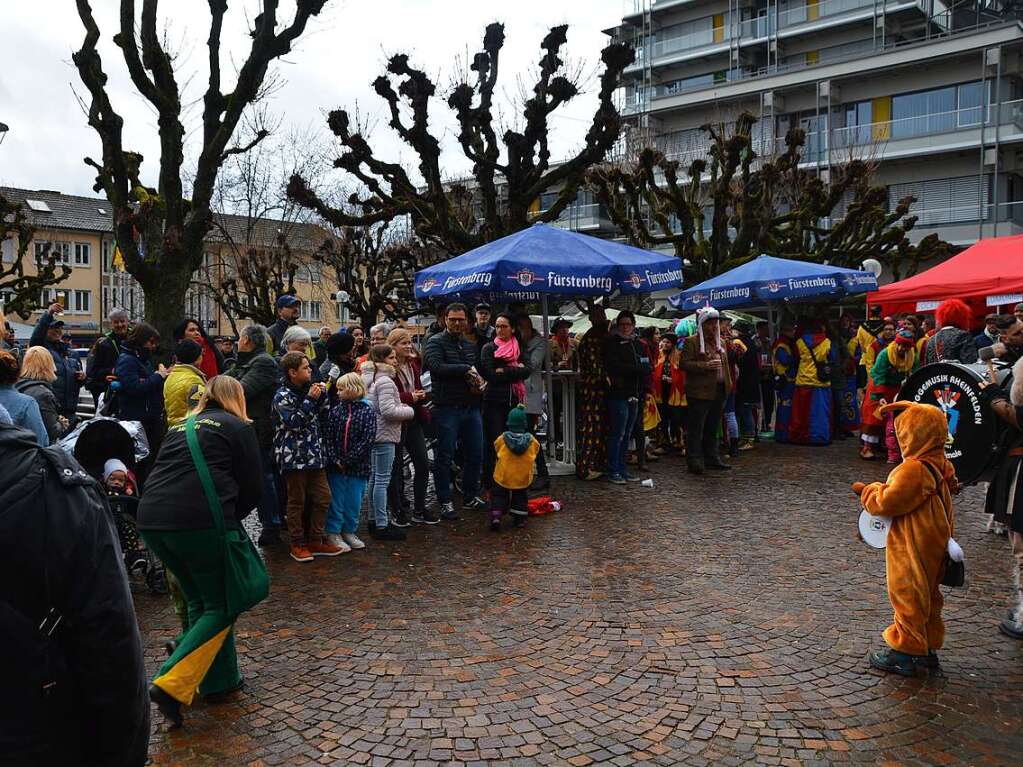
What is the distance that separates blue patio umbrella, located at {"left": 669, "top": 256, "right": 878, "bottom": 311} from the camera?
12336 mm

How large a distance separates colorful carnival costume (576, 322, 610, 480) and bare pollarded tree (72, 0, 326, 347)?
21.1 ft

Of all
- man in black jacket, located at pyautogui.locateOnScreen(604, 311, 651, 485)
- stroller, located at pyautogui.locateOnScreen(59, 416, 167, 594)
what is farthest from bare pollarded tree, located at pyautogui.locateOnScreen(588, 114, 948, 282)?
stroller, located at pyautogui.locateOnScreen(59, 416, 167, 594)

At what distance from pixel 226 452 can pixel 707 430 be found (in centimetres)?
797

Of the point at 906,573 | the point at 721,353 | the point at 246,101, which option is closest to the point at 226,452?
the point at 906,573

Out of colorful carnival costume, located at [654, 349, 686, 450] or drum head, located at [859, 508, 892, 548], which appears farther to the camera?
colorful carnival costume, located at [654, 349, 686, 450]

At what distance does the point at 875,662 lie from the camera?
4430 mm

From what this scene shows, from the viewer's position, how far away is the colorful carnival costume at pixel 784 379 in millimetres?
12960

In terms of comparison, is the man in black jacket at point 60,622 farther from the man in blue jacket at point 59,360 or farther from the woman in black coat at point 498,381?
the man in blue jacket at point 59,360

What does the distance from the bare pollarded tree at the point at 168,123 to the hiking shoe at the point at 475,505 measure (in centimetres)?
620

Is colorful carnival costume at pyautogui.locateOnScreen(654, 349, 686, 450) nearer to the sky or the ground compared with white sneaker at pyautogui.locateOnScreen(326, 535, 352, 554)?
nearer to the sky

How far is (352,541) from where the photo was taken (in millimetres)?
7047

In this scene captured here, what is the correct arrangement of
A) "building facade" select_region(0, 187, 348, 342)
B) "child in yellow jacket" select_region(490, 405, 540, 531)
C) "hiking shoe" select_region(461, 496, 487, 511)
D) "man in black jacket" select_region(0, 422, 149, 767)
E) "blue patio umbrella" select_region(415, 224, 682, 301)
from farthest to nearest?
"building facade" select_region(0, 187, 348, 342) → "blue patio umbrella" select_region(415, 224, 682, 301) → "hiking shoe" select_region(461, 496, 487, 511) → "child in yellow jacket" select_region(490, 405, 540, 531) → "man in black jacket" select_region(0, 422, 149, 767)

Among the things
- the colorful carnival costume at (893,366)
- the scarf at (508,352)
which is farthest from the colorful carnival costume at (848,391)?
the scarf at (508,352)

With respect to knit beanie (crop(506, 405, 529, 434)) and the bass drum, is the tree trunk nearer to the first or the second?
knit beanie (crop(506, 405, 529, 434))
